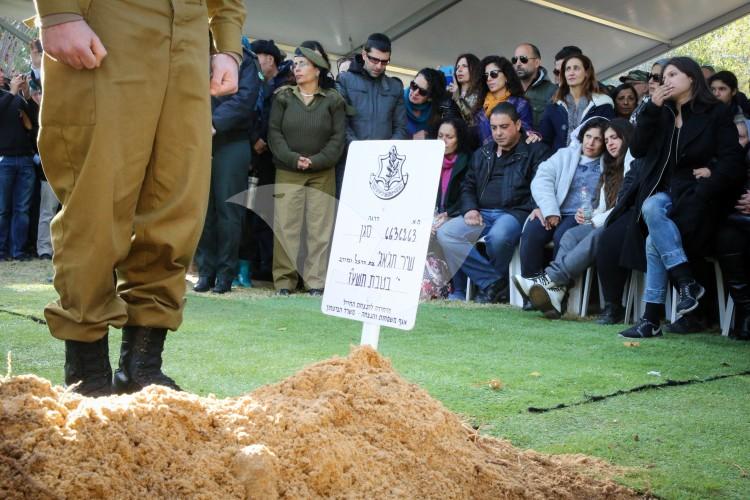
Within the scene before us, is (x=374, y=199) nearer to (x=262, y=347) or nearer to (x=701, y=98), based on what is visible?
(x=262, y=347)

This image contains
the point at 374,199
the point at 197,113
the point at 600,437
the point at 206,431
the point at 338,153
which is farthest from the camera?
the point at 338,153

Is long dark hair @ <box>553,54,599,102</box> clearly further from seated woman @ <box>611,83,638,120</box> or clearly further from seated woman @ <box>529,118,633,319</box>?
seated woman @ <box>529,118,633,319</box>

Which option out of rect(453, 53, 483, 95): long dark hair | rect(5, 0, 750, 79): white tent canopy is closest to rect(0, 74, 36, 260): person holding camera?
rect(5, 0, 750, 79): white tent canopy

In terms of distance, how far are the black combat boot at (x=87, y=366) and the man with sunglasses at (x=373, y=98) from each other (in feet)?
16.1

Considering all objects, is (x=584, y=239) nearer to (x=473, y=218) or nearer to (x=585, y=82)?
(x=473, y=218)

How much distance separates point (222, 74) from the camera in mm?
2400

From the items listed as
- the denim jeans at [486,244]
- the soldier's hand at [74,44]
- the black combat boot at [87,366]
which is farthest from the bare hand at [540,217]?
the soldier's hand at [74,44]

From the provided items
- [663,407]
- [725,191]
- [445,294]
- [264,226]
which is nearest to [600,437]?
[663,407]

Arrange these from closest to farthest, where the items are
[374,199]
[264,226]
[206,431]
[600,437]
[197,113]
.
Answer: [206,431], [197,113], [600,437], [374,199], [264,226]

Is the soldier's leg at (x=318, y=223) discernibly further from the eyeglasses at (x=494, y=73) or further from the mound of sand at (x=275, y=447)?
the mound of sand at (x=275, y=447)

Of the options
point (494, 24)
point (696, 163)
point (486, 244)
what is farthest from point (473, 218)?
point (494, 24)

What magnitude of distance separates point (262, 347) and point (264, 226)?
Result: 3707 mm

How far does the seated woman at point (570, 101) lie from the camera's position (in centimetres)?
670

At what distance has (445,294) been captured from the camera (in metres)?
6.81
